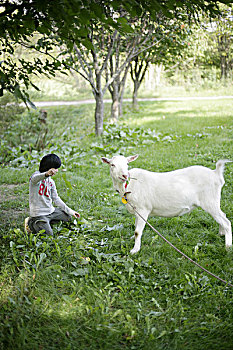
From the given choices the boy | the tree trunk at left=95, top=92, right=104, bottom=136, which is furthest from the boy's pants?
the tree trunk at left=95, top=92, right=104, bottom=136

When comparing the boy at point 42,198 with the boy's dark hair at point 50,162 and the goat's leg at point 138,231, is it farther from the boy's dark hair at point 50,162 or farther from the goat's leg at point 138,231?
the goat's leg at point 138,231

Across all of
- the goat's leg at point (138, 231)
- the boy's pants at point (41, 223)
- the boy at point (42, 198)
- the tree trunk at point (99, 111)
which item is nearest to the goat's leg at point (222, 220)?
the goat's leg at point (138, 231)

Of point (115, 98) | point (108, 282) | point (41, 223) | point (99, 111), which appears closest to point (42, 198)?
point (41, 223)

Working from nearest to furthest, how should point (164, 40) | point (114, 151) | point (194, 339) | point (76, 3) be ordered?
point (76, 3)
point (194, 339)
point (114, 151)
point (164, 40)

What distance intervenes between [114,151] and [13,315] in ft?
19.7

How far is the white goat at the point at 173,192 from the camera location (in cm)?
378

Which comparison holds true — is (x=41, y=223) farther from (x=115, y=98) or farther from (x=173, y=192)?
(x=115, y=98)

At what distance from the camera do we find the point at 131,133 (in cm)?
984

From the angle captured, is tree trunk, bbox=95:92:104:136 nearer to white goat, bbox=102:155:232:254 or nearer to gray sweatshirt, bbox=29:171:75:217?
gray sweatshirt, bbox=29:171:75:217

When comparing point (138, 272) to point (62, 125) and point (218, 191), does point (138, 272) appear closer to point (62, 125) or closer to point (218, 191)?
point (218, 191)

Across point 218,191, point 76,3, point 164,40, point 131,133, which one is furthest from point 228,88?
point 76,3

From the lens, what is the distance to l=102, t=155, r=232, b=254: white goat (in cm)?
378

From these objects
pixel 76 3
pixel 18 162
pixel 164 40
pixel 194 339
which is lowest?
pixel 194 339

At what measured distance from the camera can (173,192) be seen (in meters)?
3.78
